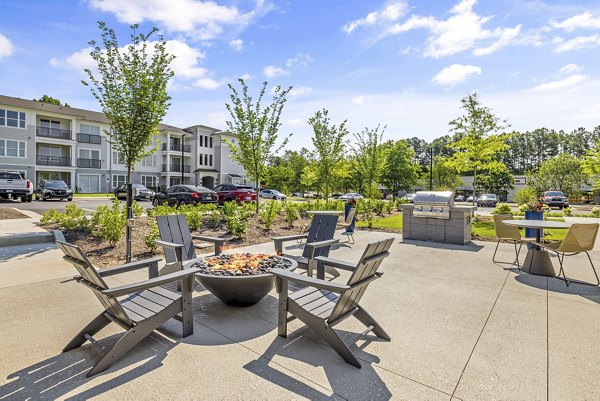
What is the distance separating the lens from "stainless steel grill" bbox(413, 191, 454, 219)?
8.85 m

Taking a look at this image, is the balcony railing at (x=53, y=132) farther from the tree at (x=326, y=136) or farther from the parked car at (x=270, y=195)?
the tree at (x=326, y=136)

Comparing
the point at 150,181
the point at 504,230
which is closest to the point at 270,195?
the point at 150,181

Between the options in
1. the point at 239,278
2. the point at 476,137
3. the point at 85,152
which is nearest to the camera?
the point at 239,278

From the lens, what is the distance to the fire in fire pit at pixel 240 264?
12.6 feet

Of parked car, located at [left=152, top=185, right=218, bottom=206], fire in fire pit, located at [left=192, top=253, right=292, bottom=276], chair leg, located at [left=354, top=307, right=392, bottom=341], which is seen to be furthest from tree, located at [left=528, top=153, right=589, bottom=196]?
chair leg, located at [left=354, top=307, right=392, bottom=341]

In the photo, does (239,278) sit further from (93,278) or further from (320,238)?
(320,238)

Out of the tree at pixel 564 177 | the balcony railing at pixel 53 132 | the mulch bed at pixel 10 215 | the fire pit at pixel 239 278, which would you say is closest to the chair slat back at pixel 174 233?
the fire pit at pixel 239 278

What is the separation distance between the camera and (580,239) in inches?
203

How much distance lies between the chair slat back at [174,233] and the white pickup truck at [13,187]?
21.0m

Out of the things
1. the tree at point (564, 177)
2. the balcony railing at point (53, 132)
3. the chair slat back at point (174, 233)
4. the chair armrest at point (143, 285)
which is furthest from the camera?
the tree at point (564, 177)

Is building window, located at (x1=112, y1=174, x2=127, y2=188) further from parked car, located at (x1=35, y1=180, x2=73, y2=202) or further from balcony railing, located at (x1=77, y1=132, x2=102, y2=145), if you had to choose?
parked car, located at (x1=35, y1=180, x2=73, y2=202)

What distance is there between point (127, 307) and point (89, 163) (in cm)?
3876

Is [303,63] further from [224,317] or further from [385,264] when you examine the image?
[224,317]

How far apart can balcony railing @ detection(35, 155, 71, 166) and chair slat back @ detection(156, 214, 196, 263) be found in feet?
119
